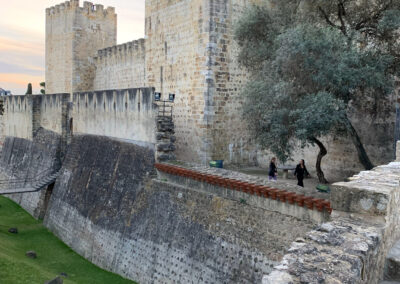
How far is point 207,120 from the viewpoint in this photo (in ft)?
46.6

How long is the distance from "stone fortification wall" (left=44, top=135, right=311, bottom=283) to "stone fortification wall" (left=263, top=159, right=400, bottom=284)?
9.15 ft

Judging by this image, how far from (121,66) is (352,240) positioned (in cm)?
2205

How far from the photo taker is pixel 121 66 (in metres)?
25.0

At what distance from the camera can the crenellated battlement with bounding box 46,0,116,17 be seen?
2688cm

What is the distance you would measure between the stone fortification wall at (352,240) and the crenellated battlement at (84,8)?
81.3ft

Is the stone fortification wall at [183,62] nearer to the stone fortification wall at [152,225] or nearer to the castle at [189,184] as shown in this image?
the castle at [189,184]

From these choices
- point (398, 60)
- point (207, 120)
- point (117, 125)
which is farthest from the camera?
point (117, 125)

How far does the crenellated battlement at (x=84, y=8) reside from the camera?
26.9m

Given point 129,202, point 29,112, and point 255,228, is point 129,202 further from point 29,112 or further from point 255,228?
point 29,112

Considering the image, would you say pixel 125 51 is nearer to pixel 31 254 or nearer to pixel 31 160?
pixel 31 160

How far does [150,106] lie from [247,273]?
6.66m

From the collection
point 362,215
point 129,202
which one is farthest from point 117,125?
point 362,215

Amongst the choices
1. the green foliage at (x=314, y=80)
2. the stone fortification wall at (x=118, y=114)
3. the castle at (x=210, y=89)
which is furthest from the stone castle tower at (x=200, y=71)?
the green foliage at (x=314, y=80)

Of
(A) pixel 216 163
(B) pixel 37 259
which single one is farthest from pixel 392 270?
(B) pixel 37 259
